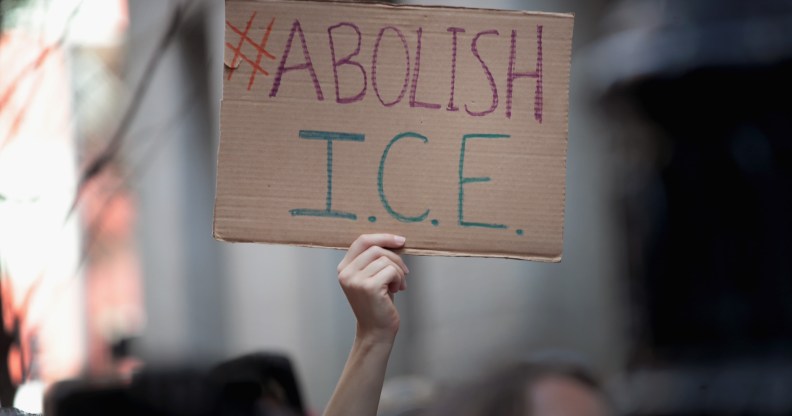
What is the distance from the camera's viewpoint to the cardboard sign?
224 cm

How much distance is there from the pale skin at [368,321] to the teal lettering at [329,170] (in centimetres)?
9

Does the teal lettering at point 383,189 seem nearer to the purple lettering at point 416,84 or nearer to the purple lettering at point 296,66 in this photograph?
the purple lettering at point 416,84


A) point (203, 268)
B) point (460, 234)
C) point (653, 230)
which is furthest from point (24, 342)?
point (203, 268)

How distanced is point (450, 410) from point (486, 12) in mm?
1124

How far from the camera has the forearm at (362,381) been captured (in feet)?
6.88

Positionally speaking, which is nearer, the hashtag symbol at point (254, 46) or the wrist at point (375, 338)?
the wrist at point (375, 338)

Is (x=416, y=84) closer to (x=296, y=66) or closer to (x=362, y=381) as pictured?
(x=296, y=66)

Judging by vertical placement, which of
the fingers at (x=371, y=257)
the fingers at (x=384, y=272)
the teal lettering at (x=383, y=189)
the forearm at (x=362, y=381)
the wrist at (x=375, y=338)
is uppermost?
the teal lettering at (x=383, y=189)

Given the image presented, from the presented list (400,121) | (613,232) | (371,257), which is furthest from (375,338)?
(613,232)

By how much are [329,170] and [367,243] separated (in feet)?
0.56

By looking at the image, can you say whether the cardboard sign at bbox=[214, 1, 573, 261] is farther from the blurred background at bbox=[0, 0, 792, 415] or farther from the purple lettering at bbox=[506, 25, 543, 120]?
the blurred background at bbox=[0, 0, 792, 415]

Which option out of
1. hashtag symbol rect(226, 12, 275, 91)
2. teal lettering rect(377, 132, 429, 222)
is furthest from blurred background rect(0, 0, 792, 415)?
teal lettering rect(377, 132, 429, 222)

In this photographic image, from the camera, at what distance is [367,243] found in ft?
7.14

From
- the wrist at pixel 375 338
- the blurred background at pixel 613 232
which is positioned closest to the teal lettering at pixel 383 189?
the wrist at pixel 375 338
